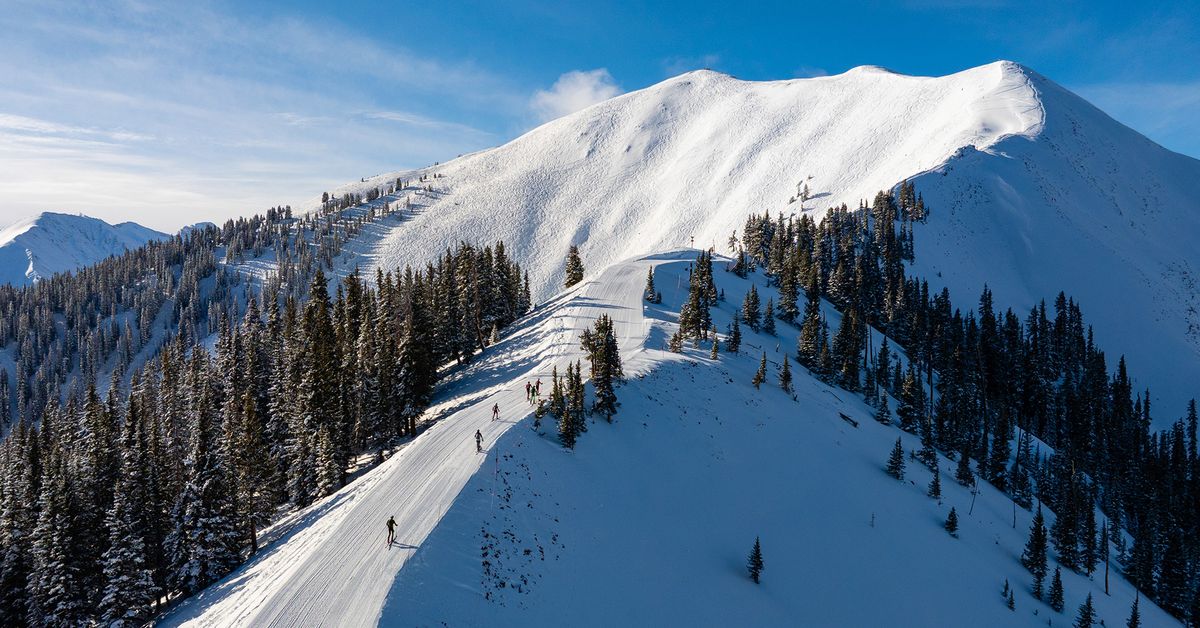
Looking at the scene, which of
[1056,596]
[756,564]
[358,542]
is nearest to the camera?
[358,542]

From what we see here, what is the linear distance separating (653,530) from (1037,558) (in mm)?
33968

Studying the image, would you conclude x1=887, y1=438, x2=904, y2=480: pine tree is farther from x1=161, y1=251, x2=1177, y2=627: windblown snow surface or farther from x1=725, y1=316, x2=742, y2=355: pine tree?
x1=725, y1=316, x2=742, y2=355: pine tree

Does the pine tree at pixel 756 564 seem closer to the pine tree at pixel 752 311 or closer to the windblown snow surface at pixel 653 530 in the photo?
the windblown snow surface at pixel 653 530

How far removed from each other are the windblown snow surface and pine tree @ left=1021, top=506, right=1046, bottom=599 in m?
1.30

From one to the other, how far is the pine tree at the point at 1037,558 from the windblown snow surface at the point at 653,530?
130 centimetres

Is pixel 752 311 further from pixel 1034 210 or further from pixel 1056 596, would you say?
pixel 1034 210

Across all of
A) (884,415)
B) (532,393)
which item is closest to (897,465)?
(884,415)

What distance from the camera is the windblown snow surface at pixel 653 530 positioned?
82.0 ft

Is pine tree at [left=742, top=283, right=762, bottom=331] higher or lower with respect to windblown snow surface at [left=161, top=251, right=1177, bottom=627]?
higher

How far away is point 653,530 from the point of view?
116 feet

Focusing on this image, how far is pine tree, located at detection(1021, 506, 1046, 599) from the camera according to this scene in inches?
1775

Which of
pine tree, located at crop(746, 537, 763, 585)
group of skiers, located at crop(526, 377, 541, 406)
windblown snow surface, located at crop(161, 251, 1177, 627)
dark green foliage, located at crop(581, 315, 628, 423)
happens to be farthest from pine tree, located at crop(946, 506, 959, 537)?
group of skiers, located at crop(526, 377, 541, 406)

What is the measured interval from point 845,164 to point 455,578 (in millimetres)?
185122

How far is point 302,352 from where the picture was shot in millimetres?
52625
